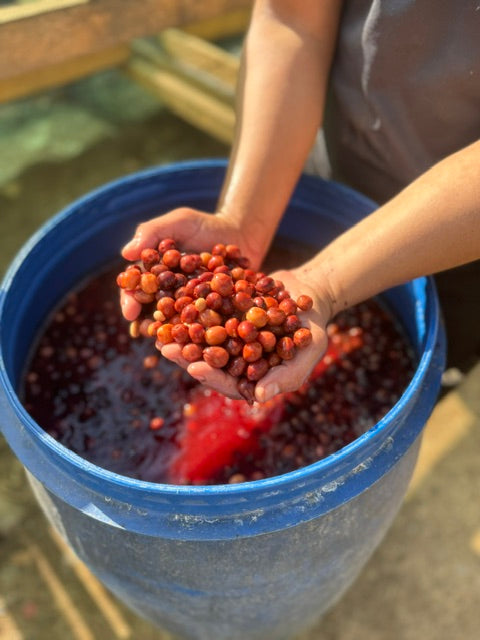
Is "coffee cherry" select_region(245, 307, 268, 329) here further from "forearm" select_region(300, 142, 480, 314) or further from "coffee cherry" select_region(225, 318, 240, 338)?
"forearm" select_region(300, 142, 480, 314)

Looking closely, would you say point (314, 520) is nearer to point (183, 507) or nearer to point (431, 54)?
point (183, 507)

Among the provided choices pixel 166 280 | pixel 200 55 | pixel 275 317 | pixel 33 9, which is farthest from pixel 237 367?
pixel 200 55

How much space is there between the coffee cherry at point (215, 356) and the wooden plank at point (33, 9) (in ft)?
6.61

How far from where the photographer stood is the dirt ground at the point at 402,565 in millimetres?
2262

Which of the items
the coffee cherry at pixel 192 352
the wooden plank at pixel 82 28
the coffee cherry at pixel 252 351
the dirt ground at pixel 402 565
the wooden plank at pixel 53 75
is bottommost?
the dirt ground at pixel 402 565

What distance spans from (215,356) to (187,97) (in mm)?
2338

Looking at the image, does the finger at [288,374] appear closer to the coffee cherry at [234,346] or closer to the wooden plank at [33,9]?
the coffee cherry at [234,346]

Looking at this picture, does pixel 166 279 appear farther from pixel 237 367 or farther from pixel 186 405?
pixel 186 405

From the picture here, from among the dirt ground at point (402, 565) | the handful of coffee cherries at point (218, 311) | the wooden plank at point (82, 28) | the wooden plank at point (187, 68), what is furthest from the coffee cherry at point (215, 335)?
the wooden plank at point (187, 68)

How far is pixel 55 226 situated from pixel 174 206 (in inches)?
17.3

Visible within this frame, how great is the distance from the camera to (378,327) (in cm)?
214

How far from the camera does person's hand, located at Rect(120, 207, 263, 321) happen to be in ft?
5.55

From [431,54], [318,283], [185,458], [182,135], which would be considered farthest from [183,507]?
[182,135]

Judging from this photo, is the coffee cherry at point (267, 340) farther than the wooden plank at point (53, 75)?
No
